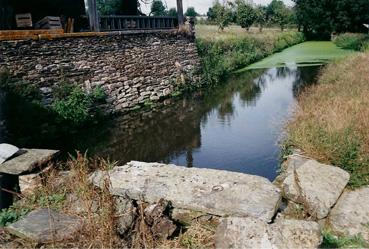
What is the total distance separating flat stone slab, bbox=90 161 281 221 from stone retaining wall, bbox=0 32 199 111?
5.94 metres

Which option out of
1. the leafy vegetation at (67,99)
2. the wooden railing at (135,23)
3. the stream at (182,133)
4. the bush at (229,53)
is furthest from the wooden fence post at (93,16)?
the bush at (229,53)

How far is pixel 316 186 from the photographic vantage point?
508 centimetres

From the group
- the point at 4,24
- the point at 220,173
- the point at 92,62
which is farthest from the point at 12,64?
the point at 220,173

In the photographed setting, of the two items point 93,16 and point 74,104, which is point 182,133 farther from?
point 93,16

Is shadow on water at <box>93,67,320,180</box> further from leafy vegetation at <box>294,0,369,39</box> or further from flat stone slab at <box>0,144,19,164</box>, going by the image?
leafy vegetation at <box>294,0,369,39</box>

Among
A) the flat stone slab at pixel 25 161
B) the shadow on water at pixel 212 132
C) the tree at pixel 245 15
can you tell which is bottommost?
the shadow on water at pixel 212 132

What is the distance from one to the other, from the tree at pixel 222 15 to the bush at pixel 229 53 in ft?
29.1

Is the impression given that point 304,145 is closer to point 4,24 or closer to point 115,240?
point 115,240

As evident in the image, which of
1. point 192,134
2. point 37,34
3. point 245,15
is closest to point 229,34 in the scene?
point 245,15

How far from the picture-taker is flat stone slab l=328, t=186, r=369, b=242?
14.9 ft

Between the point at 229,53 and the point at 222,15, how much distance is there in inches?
806

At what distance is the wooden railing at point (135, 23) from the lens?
44.2ft

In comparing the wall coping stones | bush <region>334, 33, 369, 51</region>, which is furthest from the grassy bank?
the wall coping stones

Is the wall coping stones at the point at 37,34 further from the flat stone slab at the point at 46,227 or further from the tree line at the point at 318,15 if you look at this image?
the tree line at the point at 318,15
